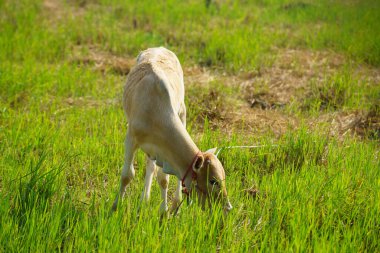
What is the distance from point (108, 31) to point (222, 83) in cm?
293

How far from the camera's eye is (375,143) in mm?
5660

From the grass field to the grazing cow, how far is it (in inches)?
6.3

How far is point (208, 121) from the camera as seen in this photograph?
6145 mm

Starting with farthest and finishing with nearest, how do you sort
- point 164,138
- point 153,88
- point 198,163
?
point 153,88, point 164,138, point 198,163

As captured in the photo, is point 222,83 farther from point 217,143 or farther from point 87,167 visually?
point 87,167

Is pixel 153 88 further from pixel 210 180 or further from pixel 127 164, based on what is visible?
pixel 210 180

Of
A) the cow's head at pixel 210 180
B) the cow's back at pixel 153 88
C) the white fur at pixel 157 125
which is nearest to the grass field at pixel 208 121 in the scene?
the cow's head at pixel 210 180

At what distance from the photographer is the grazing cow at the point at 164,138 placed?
362 centimetres

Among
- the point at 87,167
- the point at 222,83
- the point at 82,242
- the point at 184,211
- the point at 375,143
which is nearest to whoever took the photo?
the point at 82,242

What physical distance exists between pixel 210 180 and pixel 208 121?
2606mm

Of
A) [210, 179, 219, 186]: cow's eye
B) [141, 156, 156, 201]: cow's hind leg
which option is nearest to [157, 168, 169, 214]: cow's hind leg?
[141, 156, 156, 201]: cow's hind leg

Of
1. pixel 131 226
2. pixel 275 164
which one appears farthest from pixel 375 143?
pixel 131 226

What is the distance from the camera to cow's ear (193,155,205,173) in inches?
140

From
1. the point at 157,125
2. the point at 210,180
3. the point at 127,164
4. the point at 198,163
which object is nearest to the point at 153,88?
the point at 157,125
